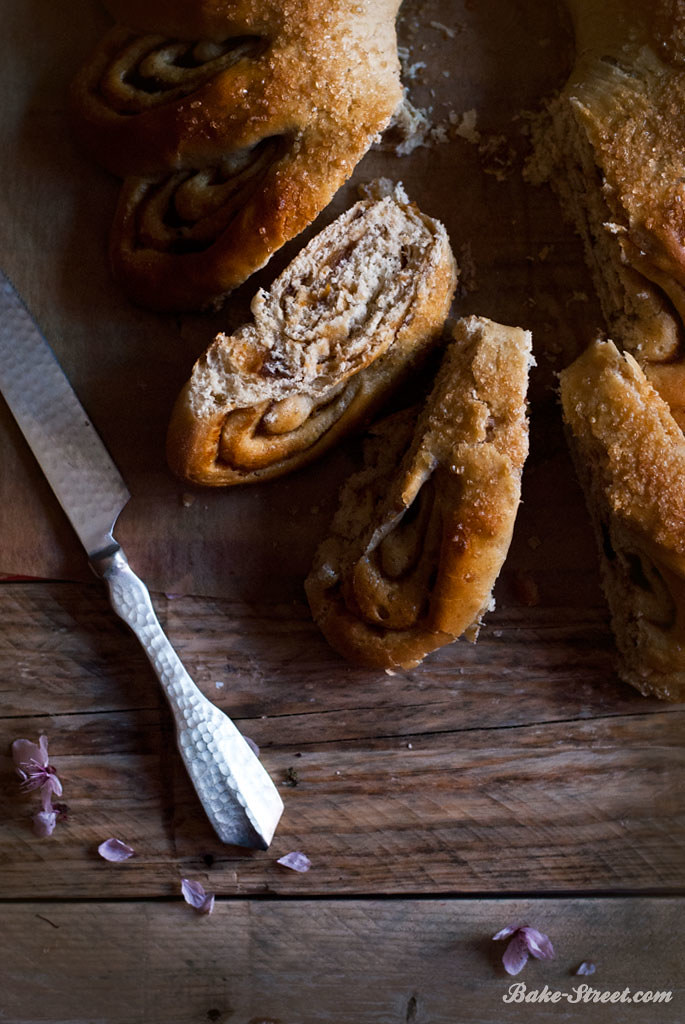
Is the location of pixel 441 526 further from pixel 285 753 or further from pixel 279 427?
pixel 285 753

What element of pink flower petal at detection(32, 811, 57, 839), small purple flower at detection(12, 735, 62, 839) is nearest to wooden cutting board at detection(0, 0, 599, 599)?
small purple flower at detection(12, 735, 62, 839)

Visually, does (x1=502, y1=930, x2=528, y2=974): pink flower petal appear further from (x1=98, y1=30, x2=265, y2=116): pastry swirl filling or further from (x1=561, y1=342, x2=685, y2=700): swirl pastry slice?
(x1=98, y1=30, x2=265, y2=116): pastry swirl filling

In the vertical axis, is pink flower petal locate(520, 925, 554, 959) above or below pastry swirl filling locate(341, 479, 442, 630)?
below

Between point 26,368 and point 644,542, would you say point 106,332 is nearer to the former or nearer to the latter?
point 26,368

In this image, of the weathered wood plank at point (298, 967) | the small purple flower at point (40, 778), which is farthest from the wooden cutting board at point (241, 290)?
the weathered wood plank at point (298, 967)

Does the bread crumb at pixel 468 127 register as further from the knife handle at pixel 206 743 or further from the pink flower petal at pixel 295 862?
the pink flower petal at pixel 295 862
